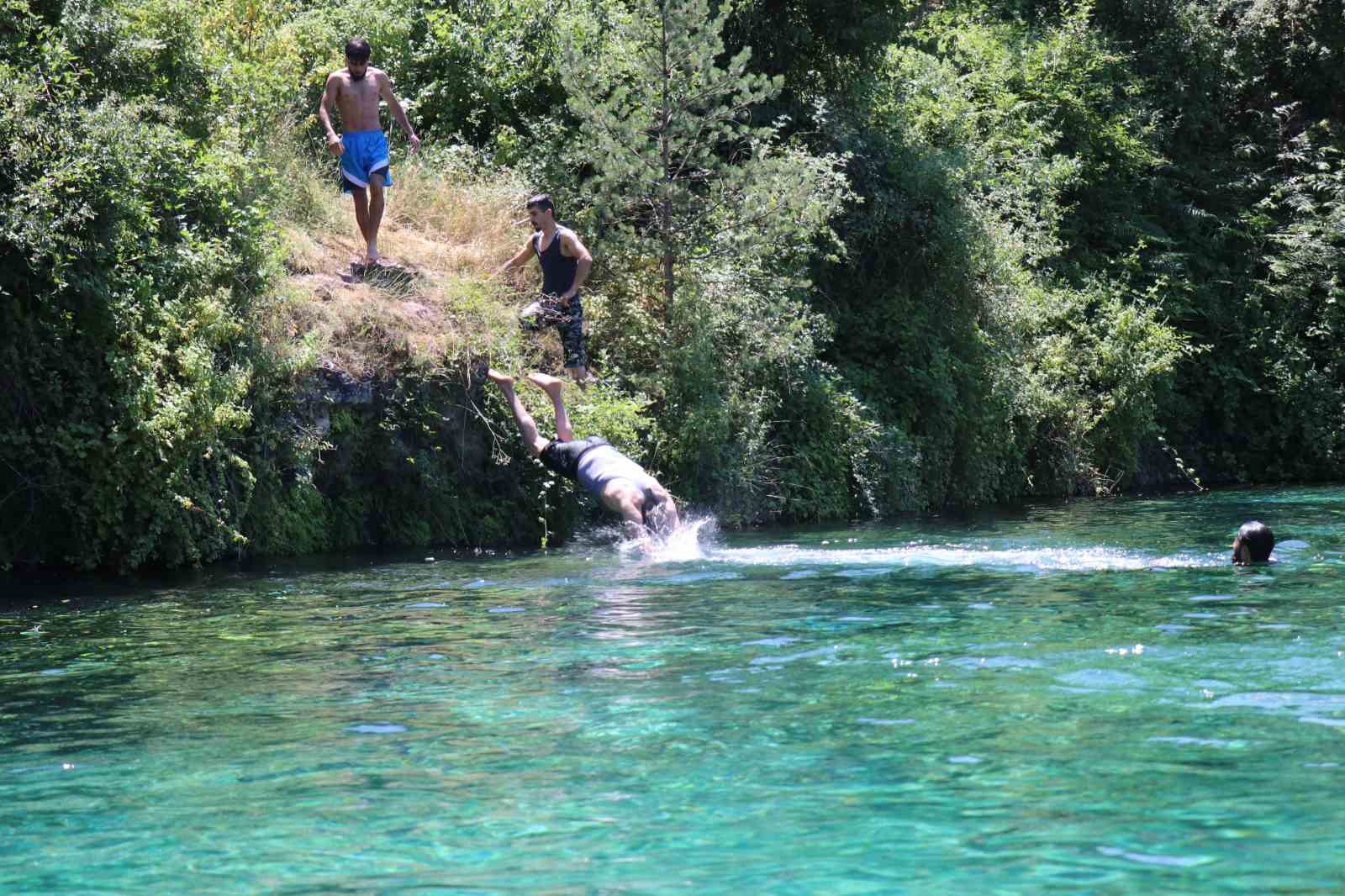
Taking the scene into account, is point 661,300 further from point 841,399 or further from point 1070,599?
point 1070,599

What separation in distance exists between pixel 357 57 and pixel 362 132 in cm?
83

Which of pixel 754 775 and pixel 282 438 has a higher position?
pixel 282 438

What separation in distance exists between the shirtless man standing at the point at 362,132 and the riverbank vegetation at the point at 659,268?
84cm

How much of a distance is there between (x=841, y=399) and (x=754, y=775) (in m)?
16.4

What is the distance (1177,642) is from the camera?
9.14 metres

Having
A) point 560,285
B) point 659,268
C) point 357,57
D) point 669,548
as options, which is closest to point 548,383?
point 669,548

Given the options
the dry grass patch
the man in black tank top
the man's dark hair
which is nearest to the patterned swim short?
the man in black tank top

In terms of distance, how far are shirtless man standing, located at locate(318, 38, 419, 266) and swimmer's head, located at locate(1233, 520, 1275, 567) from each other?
31.3 ft

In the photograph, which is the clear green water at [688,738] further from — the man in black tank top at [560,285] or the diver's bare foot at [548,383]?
the man in black tank top at [560,285]

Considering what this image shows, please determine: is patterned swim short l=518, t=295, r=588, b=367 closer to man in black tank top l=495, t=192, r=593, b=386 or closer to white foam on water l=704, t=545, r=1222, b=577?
man in black tank top l=495, t=192, r=593, b=386

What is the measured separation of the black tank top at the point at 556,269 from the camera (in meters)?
18.0

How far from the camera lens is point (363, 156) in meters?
17.2

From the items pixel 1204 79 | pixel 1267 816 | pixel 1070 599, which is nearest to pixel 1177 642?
pixel 1070 599

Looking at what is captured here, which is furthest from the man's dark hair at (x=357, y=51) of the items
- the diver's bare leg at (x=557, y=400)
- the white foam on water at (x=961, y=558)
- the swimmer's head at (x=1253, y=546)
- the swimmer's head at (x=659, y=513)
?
the swimmer's head at (x=1253, y=546)
